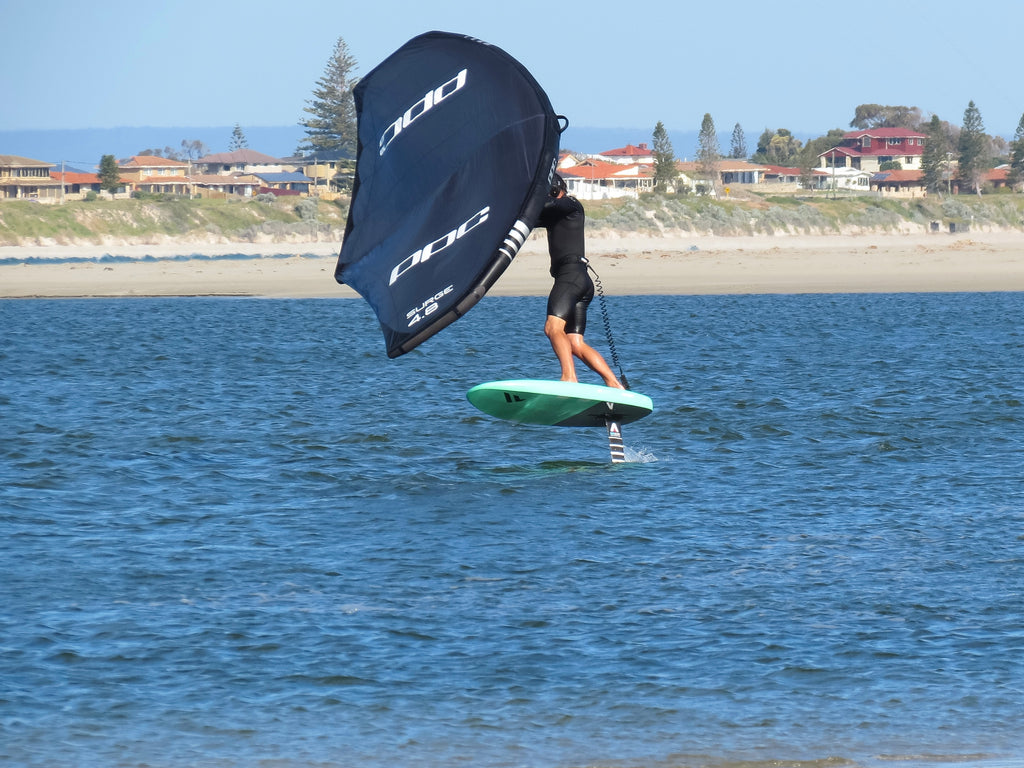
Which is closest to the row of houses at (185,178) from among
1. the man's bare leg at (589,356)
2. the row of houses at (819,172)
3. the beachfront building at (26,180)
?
the beachfront building at (26,180)

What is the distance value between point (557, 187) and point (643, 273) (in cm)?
4045

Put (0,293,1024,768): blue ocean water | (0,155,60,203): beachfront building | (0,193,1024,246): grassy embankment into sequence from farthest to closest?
(0,155,60,203): beachfront building → (0,193,1024,246): grassy embankment → (0,293,1024,768): blue ocean water

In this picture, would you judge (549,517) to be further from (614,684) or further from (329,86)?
(329,86)

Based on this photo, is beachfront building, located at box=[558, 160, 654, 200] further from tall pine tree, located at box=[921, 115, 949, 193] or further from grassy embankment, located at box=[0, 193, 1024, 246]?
grassy embankment, located at box=[0, 193, 1024, 246]

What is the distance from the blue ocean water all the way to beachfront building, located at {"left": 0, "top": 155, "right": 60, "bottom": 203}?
95.7m

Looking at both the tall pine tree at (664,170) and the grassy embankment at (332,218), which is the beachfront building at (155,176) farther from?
the tall pine tree at (664,170)

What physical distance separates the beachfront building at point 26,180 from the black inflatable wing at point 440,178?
324ft

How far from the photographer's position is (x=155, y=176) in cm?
13875

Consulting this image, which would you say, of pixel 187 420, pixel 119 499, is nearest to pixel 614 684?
pixel 119 499

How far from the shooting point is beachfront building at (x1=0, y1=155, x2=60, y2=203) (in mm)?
113625

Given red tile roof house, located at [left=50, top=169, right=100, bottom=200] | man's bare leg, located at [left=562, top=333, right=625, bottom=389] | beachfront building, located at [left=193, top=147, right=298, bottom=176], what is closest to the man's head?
man's bare leg, located at [left=562, top=333, right=625, bottom=389]

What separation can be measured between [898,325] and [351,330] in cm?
1479

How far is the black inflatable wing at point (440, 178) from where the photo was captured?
1189 centimetres

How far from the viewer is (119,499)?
1396cm
